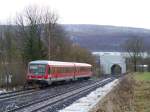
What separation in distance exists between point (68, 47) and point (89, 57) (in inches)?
1042

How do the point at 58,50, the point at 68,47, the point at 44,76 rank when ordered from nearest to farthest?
the point at 44,76
the point at 58,50
the point at 68,47

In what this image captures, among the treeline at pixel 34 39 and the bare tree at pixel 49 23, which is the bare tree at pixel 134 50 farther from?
the bare tree at pixel 49 23

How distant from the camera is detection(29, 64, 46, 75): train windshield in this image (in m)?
48.5

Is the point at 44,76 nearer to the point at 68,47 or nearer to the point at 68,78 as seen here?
the point at 68,78

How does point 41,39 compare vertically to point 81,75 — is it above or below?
above

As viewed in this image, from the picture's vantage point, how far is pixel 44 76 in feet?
157

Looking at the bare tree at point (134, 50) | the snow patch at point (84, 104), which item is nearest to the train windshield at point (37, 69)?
the snow patch at point (84, 104)

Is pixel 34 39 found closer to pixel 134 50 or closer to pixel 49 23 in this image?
pixel 49 23

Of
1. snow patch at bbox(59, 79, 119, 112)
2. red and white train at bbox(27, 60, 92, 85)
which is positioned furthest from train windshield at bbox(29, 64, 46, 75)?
snow patch at bbox(59, 79, 119, 112)

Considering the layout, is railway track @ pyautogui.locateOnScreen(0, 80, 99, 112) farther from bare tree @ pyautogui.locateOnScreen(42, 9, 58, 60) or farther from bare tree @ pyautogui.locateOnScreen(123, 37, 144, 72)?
bare tree @ pyautogui.locateOnScreen(123, 37, 144, 72)

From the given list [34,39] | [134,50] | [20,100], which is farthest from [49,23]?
[134,50]

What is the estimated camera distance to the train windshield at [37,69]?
48453 mm

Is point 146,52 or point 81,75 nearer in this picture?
point 81,75

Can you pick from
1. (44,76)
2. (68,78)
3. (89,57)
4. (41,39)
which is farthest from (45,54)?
(89,57)
